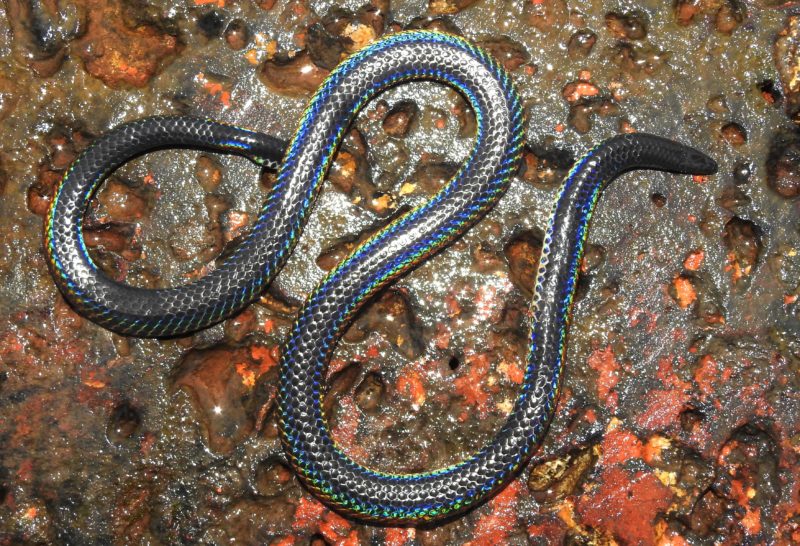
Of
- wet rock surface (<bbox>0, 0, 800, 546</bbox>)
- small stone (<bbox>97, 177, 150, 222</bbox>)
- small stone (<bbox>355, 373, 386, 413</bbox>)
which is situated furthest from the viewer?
small stone (<bbox>97, 177, 150, 222</bbox>)

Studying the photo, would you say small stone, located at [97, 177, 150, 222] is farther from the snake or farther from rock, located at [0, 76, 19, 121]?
rock, located at [0, 76, 19, 121]

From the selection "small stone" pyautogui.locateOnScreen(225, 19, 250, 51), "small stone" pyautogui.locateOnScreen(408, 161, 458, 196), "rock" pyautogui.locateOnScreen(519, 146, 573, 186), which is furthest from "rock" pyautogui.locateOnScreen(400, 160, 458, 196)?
"small stone" pyautogui.locateOnScreen(225, 19, 250, 51)

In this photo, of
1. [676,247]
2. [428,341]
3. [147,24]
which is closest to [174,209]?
[147,24]

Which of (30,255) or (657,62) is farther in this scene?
(657,62)

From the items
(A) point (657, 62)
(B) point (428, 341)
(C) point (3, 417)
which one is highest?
(A) point (657, 62)

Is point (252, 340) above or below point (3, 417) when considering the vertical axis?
above

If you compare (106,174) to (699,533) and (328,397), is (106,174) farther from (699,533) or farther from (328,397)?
(699,533)
